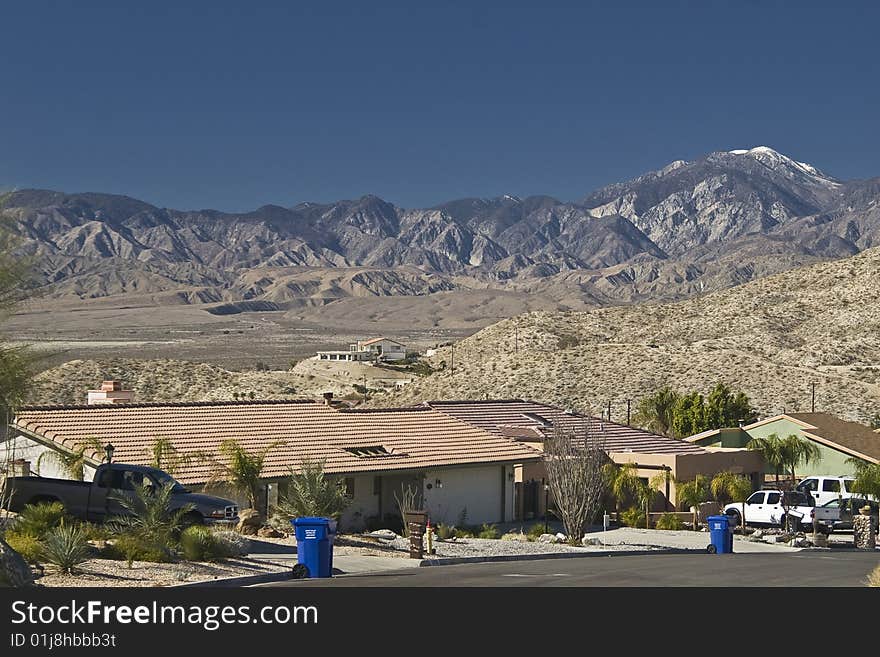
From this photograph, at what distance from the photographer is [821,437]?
48.2 m

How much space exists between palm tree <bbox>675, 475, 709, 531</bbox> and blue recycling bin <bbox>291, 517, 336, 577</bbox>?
22.5m

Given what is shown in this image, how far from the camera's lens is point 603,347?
297 ft

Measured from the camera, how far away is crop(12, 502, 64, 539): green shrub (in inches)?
846

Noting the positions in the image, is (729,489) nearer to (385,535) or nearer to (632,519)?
(632,519)

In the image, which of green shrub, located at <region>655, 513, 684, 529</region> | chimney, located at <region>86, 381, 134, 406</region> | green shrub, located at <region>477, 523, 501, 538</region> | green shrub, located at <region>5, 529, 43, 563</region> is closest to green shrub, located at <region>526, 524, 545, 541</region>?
green shrub, located at <region>477, 523, 501, 538</region>

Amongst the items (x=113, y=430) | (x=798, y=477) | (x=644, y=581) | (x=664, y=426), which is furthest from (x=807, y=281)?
(x=644, y=581)

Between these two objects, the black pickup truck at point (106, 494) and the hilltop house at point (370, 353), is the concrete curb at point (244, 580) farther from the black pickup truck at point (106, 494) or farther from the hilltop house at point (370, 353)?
the hilltop house at point (370, 353)

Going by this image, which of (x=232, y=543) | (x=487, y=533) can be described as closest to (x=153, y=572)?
(x=232, y=543)

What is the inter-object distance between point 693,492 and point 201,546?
23.5 meters

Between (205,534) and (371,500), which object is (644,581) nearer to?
(205,534)

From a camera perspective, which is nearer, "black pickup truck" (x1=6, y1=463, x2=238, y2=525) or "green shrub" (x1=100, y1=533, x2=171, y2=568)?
"green shrub" (x1=100, y1=533, x2=171, y2=568)

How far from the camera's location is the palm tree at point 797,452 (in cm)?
4747

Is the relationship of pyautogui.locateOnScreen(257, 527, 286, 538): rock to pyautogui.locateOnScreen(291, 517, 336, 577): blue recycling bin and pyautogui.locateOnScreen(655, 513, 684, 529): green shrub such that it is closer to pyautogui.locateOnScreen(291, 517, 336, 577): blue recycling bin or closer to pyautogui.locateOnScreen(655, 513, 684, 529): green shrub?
pyautogui.locateOnScreen(291, 517, 336, 577): blue recycling bin
